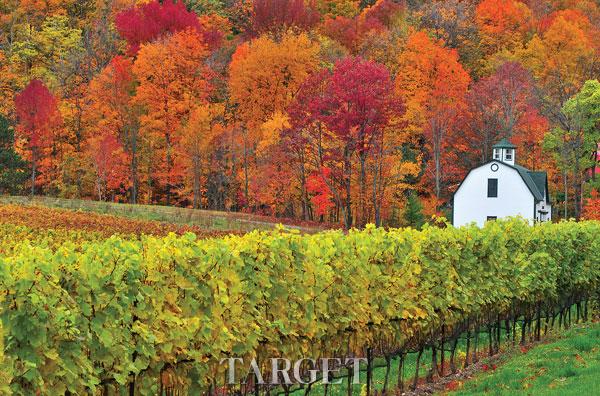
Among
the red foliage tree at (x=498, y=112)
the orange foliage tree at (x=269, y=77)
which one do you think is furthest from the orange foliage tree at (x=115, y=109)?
the red foliage tree at (x=498, y=112)

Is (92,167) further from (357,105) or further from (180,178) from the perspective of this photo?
(357,105)

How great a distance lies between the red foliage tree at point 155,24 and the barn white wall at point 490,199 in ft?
107

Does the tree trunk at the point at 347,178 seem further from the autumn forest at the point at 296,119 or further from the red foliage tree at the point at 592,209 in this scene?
the red foliage tree at the point at 592,209

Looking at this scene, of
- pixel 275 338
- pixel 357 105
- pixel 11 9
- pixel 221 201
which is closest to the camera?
pixel 275 338

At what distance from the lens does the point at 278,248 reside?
9.34 metres

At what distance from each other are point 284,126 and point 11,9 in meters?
49.7

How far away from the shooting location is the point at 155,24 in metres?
71.2

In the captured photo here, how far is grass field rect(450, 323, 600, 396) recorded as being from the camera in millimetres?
10164

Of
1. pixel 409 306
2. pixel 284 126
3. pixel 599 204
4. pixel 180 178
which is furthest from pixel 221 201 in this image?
pixel 409 306

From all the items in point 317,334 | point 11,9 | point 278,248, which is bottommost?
point 317,334

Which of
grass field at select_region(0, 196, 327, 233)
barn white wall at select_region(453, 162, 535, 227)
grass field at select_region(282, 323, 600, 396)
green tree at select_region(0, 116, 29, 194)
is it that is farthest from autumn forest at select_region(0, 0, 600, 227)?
grass field at select_region(282, 323, 600, 396)

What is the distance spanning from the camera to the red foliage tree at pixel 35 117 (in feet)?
180

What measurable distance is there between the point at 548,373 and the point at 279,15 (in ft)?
235

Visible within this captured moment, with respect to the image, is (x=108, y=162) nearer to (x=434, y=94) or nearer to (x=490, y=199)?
(x=434, y=94)
